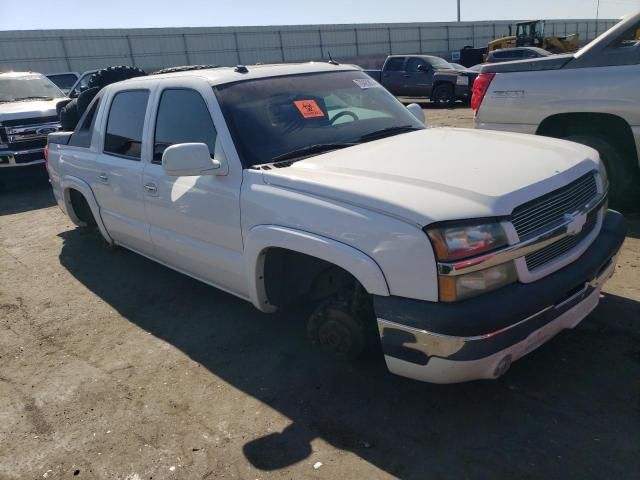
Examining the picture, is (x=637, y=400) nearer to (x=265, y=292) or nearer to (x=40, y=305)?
(x=265, y=292)

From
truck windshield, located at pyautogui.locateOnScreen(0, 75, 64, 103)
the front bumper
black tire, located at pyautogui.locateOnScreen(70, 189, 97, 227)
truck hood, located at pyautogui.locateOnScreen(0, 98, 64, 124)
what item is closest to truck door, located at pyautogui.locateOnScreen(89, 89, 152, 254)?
black tire, located at pyautogui.locateOnScreen(70, 189, 97, 227)

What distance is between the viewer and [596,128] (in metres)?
5.10

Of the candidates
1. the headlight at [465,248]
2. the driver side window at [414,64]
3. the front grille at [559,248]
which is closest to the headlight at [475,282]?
the headlight at [465,248]

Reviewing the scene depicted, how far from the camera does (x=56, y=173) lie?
5625 millimetres

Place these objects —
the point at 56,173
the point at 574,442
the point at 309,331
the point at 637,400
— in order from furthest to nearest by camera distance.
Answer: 1. the point at 56,173
2. the point at 309,331
3. the point at 637,400
4. the point at 574,442

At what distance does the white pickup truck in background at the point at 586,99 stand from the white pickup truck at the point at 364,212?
1373mm

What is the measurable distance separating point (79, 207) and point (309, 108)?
3392 millimetres

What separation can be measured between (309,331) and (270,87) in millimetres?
1641

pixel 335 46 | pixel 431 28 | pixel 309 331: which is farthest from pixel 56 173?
pixel 431 28

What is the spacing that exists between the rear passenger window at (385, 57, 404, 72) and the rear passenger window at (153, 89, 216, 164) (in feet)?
52.3

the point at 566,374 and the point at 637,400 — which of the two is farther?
the point at 566,374

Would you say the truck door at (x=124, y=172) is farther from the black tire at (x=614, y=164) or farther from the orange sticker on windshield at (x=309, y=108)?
the black tire at (x=614, y=164)

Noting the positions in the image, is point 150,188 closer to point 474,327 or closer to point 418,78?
point 474,327

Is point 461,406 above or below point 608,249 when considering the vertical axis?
below
